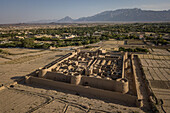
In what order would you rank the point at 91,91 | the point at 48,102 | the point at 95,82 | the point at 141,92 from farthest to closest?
the point at 141,92 → the point at 95,82 → the point at 91,91 → the point at 48,102

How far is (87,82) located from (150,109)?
738 cm

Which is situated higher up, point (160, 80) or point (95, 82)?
point (95, 82)

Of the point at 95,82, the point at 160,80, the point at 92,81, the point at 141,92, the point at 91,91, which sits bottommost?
the point at 141,92

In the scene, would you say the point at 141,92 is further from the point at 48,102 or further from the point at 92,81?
the point at 48,102

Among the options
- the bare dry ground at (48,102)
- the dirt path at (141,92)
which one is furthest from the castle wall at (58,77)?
the dirt path at (141,92)

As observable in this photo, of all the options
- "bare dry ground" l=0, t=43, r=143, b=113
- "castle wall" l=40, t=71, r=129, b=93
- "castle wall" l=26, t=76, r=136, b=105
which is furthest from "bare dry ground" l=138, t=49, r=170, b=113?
"castle wall" l=40, t=71, r=129, b=93

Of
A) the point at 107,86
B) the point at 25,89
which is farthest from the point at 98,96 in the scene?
the point at 25,89

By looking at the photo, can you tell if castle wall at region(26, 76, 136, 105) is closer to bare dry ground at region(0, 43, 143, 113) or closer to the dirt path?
bare dry ground at region(0, 43, 143, 113)

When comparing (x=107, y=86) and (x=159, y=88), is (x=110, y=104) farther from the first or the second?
(x=159, y=88)

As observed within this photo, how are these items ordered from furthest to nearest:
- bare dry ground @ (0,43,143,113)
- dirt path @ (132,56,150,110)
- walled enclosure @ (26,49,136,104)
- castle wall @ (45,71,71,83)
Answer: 1. castle wall @ (45,71,71,83)
2. walled enclosure @ (26,49,136,104)
3. dirt path @ (132,56,150,110)
4. bare dry ground @ (0,43,143,113)

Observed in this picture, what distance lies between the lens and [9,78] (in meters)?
21.1

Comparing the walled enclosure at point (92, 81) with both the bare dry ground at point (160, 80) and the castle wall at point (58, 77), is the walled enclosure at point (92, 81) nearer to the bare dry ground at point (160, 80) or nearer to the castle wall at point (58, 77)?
the castle wall at point (58, 77)

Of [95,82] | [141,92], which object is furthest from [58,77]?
[141,92]

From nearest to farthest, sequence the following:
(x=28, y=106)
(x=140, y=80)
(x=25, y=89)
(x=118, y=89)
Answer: (x=28, y=106), (x=118, y=89), (x=25, y=89), (x=140, y=80)
